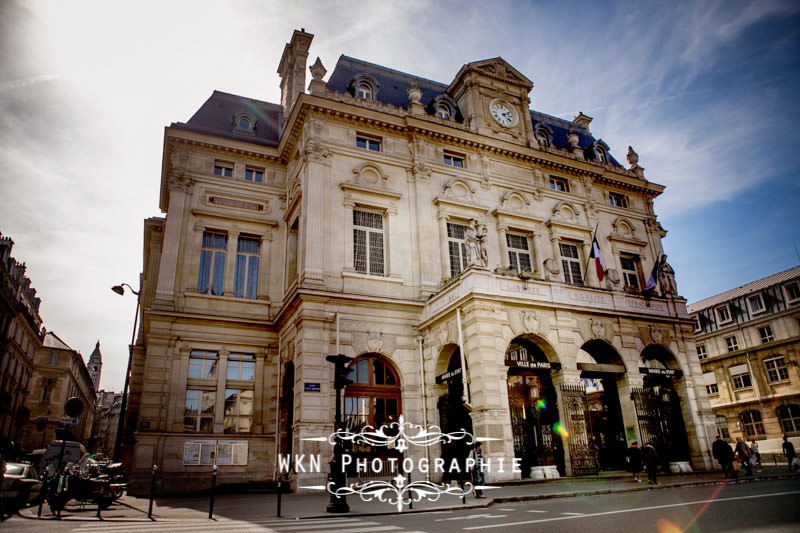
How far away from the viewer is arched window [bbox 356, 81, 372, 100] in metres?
24.7

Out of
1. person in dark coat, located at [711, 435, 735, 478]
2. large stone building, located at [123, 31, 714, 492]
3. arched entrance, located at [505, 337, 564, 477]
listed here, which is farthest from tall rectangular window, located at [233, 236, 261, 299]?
person in dark coat, located at [711, 435, 735, 478]

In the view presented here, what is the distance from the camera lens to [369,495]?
1488 centimetres

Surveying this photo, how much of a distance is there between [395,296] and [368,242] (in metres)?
2.85

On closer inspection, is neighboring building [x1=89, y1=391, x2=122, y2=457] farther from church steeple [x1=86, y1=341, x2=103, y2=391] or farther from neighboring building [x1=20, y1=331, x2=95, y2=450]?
neighboring building [x1=20, y1=331, x2=95, y2=450]

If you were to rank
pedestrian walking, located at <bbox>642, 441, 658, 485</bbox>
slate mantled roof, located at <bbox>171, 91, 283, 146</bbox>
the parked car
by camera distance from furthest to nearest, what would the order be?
slate mantled roof, located at <bbox>171, 91, 283, 146</bbox>, pedestrian walking, located at <bbox>642, 441, 658, 485</bbox>, the parked car

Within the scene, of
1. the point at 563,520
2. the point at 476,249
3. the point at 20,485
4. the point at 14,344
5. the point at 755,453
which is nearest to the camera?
the point at 563,520

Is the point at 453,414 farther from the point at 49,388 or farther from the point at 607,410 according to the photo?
the point at 49,388

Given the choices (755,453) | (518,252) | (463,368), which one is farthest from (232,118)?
(755,453)

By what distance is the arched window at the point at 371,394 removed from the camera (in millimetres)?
19078

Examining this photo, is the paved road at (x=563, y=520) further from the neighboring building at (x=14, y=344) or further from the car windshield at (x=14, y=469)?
the neighboring building at (x=14, y=344)

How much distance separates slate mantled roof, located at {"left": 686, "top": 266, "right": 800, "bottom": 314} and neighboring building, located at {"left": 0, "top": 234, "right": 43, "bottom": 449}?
192ft

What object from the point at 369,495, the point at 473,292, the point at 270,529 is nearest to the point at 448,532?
the point at 270,529

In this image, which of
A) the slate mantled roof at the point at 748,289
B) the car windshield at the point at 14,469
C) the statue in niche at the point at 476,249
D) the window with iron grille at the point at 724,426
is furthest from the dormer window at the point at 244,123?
the window with iron grille at the point at 724,426

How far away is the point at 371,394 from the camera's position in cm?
1948
